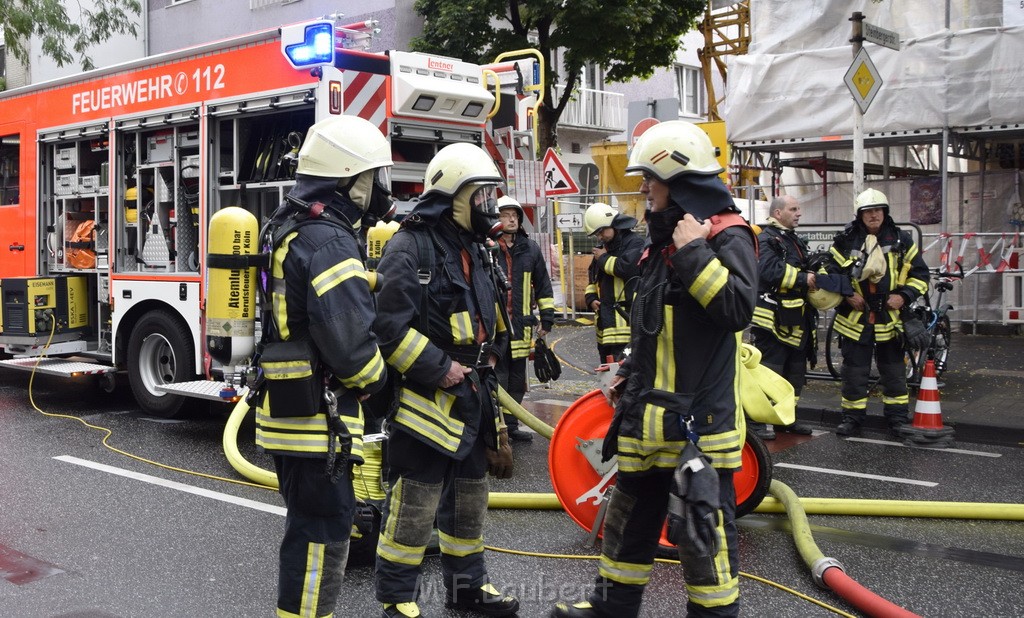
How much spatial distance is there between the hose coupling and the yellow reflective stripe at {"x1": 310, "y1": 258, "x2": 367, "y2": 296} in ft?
7.97

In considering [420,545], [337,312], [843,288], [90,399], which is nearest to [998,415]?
[843,288]

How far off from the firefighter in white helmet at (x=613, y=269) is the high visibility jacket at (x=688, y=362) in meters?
4.68

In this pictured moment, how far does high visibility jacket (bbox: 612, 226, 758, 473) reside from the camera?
3416mm

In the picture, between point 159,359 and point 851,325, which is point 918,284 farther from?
point 159,359

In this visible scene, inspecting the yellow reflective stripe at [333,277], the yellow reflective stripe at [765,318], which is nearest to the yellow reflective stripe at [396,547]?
the yellow reflective stripe at [333,277]

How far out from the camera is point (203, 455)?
737 centimetres

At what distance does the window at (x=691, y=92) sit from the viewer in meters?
34.7

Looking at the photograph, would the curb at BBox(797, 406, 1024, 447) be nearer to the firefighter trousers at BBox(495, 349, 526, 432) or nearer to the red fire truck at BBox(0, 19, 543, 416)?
the firefighter trousers at BBox(495, 349, 526, 432)

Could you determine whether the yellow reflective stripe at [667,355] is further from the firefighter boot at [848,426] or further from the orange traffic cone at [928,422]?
the firefighter boot at [848,426]

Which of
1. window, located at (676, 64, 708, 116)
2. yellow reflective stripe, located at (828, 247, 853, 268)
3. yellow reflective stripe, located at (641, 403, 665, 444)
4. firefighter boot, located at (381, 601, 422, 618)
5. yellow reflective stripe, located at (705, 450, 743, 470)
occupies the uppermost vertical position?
window, located at (676, 64, 708, 116)

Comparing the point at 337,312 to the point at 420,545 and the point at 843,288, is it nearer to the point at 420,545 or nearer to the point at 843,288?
the point at 420,545

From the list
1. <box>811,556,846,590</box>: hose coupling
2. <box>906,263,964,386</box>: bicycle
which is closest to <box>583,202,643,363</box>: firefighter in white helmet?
<box>906,263,964,386</box>: bicycle

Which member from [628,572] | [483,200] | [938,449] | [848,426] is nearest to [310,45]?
[483,200]

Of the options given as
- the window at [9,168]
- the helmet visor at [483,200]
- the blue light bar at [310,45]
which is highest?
the blue light bar at [310,45]
